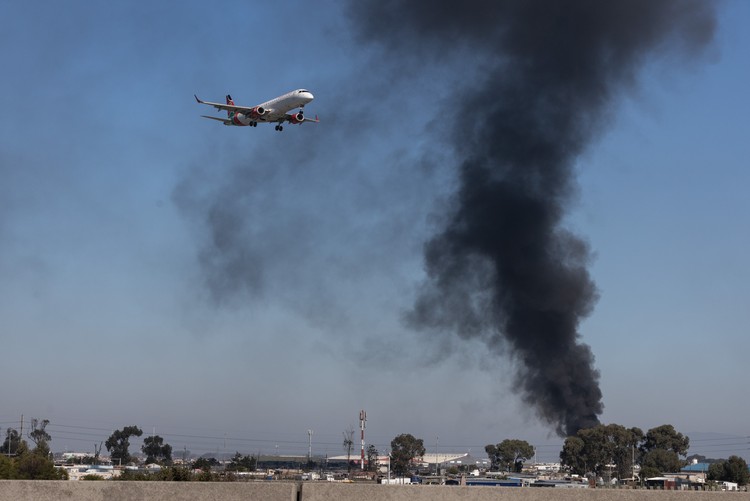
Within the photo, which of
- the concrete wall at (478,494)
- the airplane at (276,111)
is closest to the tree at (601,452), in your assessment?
the airplane at (276,111)

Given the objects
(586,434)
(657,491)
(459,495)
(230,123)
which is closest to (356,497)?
(459,495)

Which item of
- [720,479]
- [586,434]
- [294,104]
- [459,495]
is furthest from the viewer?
[586,434]

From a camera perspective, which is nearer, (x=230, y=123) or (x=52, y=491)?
(x=52, y=491)

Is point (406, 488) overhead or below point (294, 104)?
below

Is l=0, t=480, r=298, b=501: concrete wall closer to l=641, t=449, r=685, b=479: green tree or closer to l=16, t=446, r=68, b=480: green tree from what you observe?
l=16, t=446, r=68, b=480: green tree

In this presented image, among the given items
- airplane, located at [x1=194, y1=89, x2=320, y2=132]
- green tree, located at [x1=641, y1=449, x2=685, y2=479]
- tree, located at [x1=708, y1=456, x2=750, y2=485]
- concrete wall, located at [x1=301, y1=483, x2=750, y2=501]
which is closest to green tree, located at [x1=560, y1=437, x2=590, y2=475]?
green tree, located at [x1=641, y1=449, x2=685, y2=479]

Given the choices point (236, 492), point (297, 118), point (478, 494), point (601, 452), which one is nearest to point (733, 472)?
point (601, 452)

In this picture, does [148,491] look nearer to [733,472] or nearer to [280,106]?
[280,106]

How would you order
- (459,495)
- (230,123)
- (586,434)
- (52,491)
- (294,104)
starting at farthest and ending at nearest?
(586,434)
(230,123)
(294,104)
(459,495)
(52,491)

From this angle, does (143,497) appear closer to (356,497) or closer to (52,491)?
(52,491)
